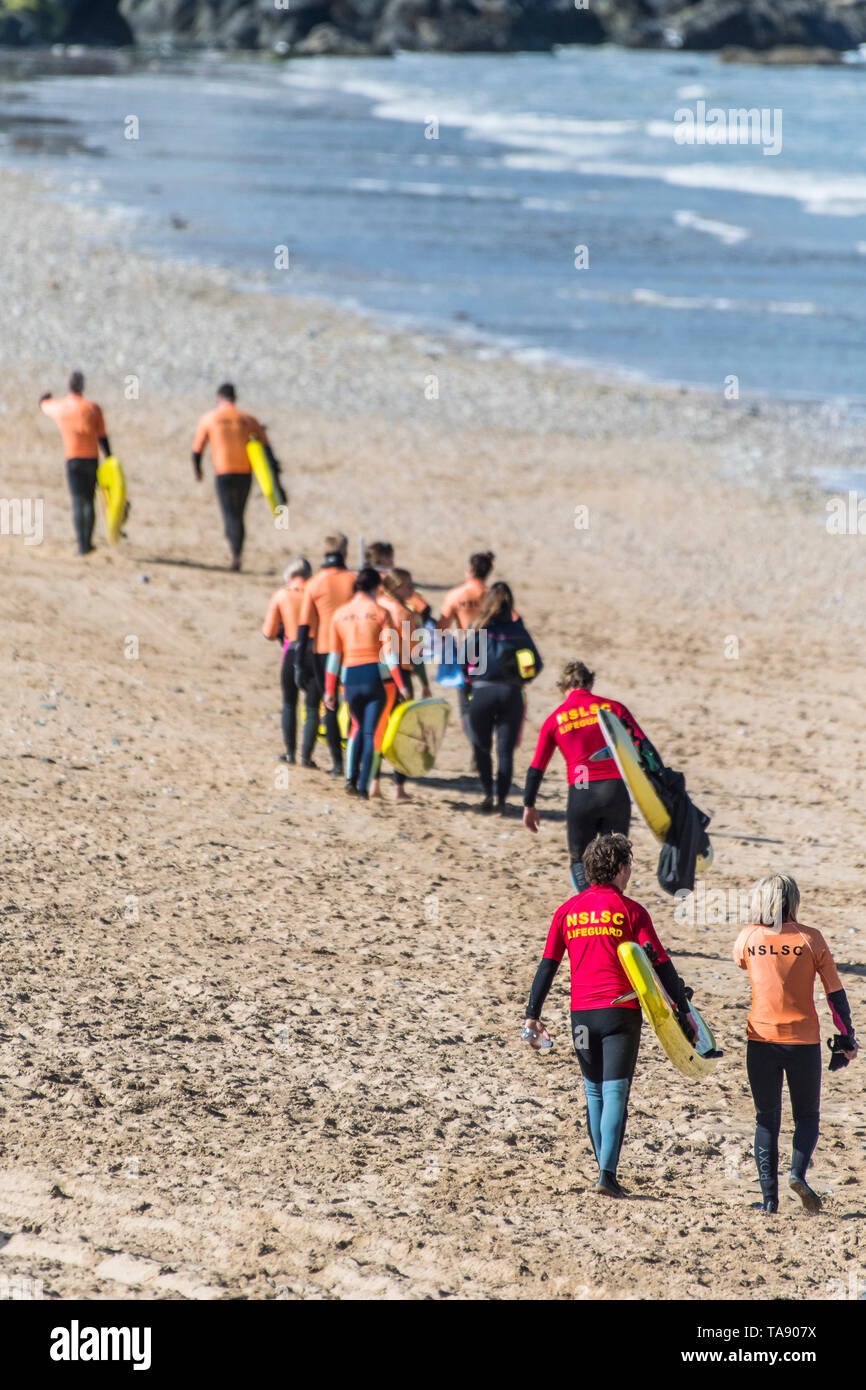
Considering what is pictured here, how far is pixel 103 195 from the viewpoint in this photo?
132ft

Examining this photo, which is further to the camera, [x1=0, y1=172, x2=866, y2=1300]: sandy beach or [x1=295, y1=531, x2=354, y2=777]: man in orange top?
[x1=295, y1=531, x2=354, y2=777]: man in orange top

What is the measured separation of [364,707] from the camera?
10.4 metres

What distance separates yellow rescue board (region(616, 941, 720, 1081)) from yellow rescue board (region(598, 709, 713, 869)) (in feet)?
6.25

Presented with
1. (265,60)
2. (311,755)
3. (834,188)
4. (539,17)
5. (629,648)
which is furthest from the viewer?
(539,17)

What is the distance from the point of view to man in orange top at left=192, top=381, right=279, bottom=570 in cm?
1516

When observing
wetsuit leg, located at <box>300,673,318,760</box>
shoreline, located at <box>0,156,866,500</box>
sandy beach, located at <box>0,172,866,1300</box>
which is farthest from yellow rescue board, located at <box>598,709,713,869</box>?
shoreline, located at <box>0,156,866,500</box>

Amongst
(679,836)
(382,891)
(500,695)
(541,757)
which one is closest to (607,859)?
(541,757)

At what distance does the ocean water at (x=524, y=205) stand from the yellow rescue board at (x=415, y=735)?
15598 mm

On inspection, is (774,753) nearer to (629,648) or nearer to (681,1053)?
(629,648)

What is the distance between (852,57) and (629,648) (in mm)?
102797

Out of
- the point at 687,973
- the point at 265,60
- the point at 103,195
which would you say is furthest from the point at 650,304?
the point at 265,60

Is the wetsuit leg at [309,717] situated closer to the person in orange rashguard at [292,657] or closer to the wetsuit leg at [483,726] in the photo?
the person in orange rashguard at [292,657]

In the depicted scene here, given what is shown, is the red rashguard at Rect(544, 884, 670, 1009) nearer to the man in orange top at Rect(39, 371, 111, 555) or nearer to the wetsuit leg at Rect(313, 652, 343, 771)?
the wetsuit leg at Rect(313, 652, 343, 771)

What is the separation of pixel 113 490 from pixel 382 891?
723 centimetres
